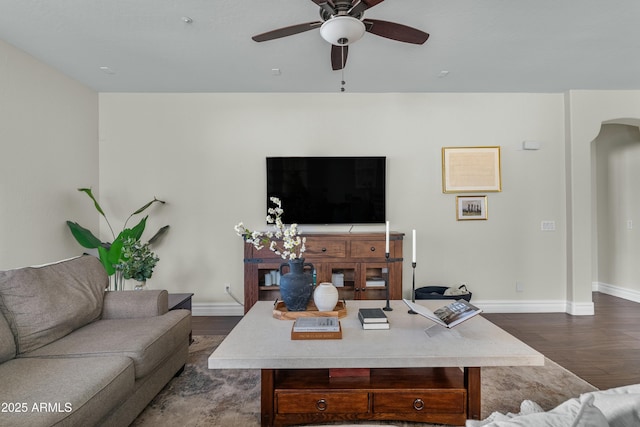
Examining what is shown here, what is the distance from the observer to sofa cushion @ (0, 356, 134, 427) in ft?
3.82

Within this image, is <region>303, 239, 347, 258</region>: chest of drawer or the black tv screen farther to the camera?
the black tv screen

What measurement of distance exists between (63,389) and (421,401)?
1.59 meters

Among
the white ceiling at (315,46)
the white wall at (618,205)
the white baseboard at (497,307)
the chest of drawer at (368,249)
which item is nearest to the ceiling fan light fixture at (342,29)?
the white ceiling at (315,46)

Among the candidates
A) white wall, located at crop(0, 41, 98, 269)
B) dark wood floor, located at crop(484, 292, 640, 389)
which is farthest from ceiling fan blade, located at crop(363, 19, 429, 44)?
white wall, located at crop(0, 41, 98, 269)

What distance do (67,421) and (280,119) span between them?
3.22 meters

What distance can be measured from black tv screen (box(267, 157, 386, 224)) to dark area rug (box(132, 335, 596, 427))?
181cm

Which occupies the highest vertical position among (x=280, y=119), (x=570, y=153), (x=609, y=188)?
(x=280, y=119)

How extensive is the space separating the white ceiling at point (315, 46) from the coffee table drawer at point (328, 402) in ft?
7.83

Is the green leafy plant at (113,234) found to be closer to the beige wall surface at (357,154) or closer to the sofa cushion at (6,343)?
the beige wall surface at (357,154)

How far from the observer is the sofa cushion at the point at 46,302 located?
172 cm

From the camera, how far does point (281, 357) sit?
1480mm

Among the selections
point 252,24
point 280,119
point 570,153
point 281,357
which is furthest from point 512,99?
point 281,357

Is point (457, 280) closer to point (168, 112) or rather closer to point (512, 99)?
point (512, 99)

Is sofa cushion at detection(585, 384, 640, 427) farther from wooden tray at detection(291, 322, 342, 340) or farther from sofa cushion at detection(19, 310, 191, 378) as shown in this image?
sofa cushion at detection(19, 310, 191, 378)
